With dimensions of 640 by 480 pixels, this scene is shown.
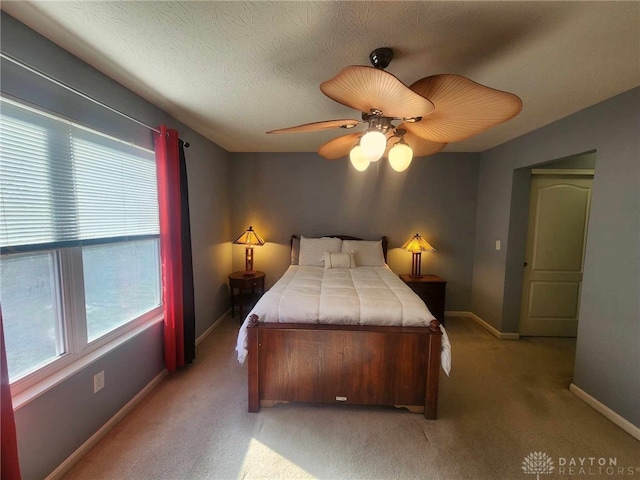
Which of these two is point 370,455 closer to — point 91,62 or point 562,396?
point 562,396

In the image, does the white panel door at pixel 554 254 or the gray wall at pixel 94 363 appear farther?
the white panel door at pixel 554 254

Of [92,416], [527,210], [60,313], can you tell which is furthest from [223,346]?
[527,210]

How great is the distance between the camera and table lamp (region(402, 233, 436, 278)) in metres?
3.38

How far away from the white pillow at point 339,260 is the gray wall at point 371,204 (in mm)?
572

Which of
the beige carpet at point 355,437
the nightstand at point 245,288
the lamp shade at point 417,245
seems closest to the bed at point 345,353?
the beige carpet at point 355,437

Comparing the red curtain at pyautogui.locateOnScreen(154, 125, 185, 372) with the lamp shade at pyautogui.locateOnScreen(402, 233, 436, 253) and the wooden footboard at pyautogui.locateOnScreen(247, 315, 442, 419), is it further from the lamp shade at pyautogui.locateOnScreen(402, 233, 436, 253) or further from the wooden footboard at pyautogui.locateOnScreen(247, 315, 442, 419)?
the lamp shade at pyautogui.locateOnScreen(402, 233, 436, 253)

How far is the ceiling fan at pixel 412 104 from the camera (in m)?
1.06

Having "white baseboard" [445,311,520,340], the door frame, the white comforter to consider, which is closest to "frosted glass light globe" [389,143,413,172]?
the white comforter

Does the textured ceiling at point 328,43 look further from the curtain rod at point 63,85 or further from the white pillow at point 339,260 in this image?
the white pillow at point 339,260

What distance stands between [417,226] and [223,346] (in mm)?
2949

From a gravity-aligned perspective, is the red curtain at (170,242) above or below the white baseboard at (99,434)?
above

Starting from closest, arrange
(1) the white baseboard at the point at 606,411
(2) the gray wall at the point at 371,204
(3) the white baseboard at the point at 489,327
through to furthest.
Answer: (1) the white baseboard at the point at 606,411, (3) the white baseboard at the point at 489,327, (2) the gray wall at the point at 371,204

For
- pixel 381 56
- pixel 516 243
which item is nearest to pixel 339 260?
pixel 516 243

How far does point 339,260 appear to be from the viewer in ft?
10.7
